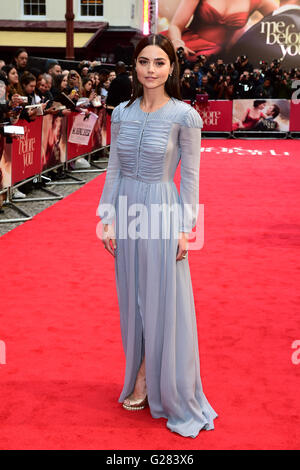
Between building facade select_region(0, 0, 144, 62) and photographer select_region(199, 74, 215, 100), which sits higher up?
building facade select_region(0, 0, 144, 62)

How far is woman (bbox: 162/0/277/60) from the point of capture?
3197 centimetres

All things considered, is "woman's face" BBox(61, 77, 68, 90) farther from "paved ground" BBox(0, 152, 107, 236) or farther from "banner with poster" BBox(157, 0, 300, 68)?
"banner with poster" BBox(157, 0, 300, 68)

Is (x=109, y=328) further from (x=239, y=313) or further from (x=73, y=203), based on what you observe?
(x=73, y=203)

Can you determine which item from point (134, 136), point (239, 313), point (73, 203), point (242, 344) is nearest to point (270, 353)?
point (242, 344)

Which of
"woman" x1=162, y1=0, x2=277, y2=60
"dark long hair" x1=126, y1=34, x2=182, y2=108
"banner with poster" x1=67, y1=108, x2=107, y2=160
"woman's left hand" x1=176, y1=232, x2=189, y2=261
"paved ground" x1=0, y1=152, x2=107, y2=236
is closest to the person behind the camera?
"dark long hair" x1=126, y1=34, x2=182, y2=108

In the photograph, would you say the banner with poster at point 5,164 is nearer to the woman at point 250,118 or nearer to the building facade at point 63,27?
the woman at point 250,118

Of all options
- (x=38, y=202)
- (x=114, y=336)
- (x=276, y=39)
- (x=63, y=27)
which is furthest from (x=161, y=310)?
(x=276, y=39)

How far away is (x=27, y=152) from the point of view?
9.85m

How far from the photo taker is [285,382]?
14.4 ft

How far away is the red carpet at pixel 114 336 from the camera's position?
3.74 m

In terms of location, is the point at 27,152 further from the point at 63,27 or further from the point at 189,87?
the point at 63,27

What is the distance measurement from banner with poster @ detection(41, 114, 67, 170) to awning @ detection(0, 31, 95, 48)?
62.4 ft

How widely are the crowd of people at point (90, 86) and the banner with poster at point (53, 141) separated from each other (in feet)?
0.58
